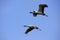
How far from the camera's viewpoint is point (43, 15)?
1752cm

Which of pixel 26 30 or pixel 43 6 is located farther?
pixel 26 30

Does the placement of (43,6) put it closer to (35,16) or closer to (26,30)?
(35,16)

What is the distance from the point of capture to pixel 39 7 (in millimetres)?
17469

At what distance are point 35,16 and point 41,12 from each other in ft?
1.48

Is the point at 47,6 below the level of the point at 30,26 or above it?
above

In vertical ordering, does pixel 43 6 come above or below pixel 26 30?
above

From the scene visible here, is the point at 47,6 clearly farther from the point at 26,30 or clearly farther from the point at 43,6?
the point at 26,30

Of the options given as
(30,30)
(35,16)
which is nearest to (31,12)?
(35,16)

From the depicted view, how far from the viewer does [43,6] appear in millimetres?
17141

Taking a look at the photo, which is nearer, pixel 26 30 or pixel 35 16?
pixel 35 16

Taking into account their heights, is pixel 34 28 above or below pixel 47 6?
below

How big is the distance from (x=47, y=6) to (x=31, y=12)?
2.92 ft

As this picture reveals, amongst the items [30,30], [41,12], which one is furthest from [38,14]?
[30,30]

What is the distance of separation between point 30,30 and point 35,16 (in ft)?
4.72
